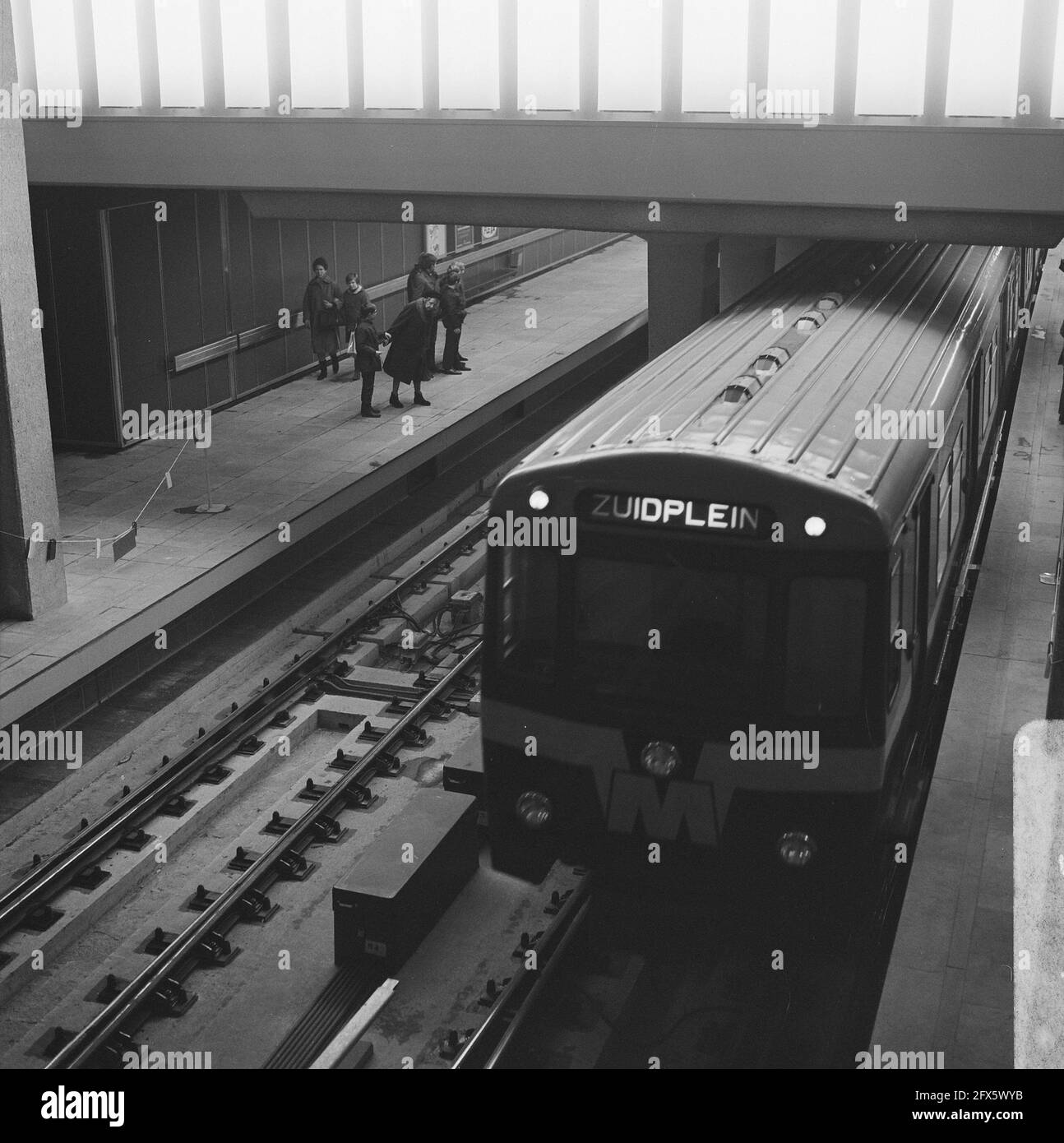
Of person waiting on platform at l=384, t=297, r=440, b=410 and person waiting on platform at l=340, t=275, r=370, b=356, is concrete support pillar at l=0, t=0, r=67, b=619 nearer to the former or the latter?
person waiting on platform at l=384, t=297, r=440, b=410

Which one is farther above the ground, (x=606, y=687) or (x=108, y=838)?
(x=606, y=687)

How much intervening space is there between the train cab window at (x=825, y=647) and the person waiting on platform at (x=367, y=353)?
35.6 feet

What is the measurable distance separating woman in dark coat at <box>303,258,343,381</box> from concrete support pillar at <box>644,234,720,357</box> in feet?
15.8

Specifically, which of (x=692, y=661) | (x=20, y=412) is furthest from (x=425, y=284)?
(x=692, y=661)

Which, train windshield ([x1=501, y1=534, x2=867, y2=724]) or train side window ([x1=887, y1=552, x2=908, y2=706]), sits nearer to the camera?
train windshield ([x1=501, y1=534, x2=867, y2=724])

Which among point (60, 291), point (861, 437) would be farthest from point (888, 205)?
point (60, 291)

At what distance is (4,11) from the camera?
10.7 meters

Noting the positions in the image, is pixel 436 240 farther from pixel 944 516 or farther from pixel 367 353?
pixel 944 516

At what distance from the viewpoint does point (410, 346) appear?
56.4 ft

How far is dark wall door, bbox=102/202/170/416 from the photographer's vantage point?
1533 centimetres

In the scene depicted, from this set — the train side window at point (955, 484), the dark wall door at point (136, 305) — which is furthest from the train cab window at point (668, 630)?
the dark wall door at point (136, 305)

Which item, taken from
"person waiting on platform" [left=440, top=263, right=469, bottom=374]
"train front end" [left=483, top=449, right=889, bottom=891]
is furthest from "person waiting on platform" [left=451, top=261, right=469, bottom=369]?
"train front end" [left=483, top=449, right=889, bottom=891]
